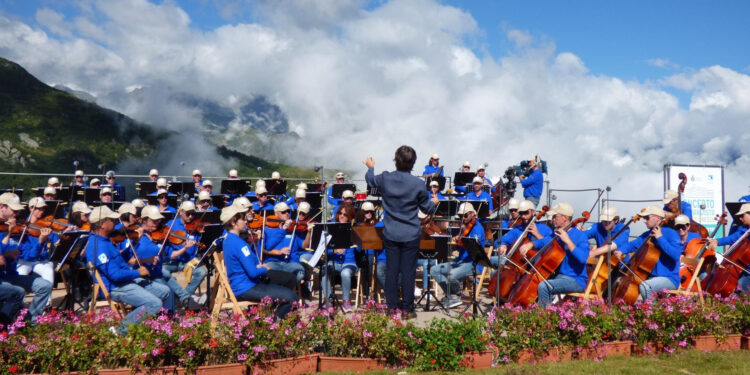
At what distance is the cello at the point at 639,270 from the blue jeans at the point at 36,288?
6.99m

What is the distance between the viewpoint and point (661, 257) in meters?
7.05

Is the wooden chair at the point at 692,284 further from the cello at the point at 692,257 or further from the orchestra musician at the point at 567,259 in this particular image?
the orchestra musician at the point at 567,259

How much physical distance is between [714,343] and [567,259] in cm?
183

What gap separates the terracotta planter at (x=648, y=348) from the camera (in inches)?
222

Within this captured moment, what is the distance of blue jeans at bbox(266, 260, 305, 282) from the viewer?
8.02 m

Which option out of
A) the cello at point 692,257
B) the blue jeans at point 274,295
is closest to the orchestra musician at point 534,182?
the cello at point 692,257

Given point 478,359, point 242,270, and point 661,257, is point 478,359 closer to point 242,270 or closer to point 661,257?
point 242,270

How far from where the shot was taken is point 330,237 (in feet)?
24.1

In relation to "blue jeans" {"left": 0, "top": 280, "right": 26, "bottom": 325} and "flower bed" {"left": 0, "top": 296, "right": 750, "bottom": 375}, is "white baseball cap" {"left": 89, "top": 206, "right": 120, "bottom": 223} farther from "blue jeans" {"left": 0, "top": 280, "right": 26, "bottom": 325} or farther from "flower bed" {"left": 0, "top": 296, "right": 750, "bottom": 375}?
"blue jeans" {"left": 0, "top": 280, "right": 26, "bottom": 325}

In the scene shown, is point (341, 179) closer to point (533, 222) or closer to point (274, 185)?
point (274, 185)

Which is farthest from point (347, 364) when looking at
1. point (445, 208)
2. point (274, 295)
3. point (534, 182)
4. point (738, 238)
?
point (534, 182)

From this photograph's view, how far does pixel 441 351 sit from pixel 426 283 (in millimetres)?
4117

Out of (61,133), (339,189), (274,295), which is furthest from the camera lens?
(61,133)

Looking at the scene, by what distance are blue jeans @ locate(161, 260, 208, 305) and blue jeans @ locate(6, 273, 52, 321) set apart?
1.35 metres
